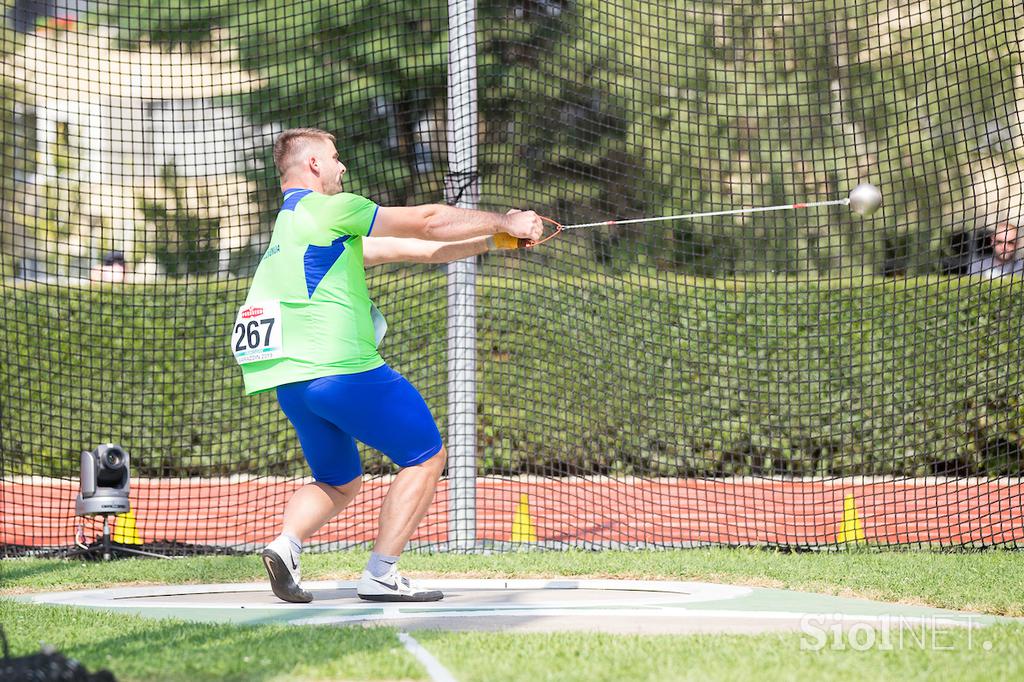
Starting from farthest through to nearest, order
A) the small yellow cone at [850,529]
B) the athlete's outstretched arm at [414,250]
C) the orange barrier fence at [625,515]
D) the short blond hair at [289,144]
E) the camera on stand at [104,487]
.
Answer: the orange barrier fence at [625,515] < the small yellow cone at [850,529] < the camera on stand at [104,487] < the athlete's outstretched arm at [414,250] < the short blond hair at [289,144]

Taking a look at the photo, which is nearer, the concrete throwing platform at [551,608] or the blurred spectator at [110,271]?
the concrete throwing platform at [551,608]

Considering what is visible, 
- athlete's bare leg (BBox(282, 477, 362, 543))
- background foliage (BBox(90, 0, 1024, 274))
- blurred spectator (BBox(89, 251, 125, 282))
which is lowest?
athlete's bare leg (BBox(282, 477, 362, 543))

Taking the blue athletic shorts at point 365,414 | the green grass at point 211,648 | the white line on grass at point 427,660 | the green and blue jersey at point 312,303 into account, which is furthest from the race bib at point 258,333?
the white line on grass at point 427,660

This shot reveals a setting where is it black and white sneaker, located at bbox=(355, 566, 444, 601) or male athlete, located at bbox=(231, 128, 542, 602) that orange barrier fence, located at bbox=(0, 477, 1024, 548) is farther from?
male athlete, located at bbox=(231, 128, 542, 602)

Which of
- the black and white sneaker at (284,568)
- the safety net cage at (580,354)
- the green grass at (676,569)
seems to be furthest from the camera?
the safety net cage at (580,354)

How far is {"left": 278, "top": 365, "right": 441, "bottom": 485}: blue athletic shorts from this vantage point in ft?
12.7

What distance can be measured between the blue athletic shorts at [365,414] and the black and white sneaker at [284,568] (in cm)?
39

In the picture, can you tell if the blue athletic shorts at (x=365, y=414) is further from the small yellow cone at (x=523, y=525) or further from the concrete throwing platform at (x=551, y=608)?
the small yellow cone at (x=523, y=525)

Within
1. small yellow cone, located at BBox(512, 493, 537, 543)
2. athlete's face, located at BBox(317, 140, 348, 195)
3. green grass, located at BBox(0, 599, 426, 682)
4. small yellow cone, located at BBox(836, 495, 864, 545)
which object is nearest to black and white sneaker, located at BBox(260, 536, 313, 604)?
green grass, located at BBox(0, 599, 426, 682)

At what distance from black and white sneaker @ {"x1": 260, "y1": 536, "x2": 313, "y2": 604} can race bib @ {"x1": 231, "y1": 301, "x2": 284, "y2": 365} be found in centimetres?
70

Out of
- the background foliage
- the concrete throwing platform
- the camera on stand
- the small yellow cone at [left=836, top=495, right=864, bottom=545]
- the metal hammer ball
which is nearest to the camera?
the concrete throwing platform

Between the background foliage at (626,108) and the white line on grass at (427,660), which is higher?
the background foliage at (626,108)

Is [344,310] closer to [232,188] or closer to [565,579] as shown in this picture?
[565,579]

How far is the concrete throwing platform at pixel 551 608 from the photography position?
11.5 feet
